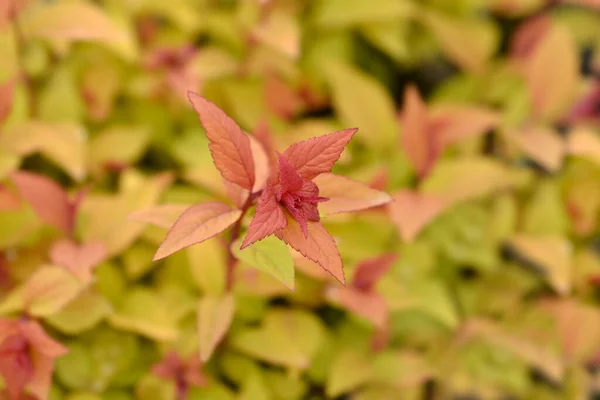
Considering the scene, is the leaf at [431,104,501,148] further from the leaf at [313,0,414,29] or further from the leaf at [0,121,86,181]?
the leaf at [0,121,86,181]

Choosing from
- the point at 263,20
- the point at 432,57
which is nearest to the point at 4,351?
the point at 263,20

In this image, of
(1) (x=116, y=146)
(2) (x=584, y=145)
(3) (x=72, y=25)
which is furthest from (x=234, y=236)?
(2) (x=584, y=145)

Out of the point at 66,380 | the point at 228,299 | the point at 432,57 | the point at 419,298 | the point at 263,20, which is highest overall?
the point at 263,20

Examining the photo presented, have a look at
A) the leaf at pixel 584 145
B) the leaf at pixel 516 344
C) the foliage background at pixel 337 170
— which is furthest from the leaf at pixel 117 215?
the leaf at pixel 584 145

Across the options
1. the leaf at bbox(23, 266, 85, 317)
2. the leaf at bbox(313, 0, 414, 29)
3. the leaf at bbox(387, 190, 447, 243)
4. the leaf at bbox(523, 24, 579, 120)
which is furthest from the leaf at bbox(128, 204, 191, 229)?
the leaf at bbox(523, 24, 579, 120)

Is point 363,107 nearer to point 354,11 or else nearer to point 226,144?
point 354,11

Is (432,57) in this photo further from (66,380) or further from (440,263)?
(66,380)
